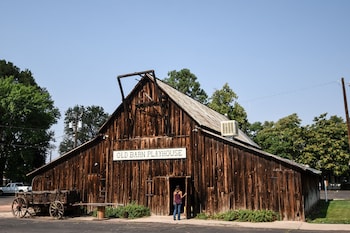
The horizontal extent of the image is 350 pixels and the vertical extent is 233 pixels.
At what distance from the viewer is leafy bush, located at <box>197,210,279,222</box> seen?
54.2 ft

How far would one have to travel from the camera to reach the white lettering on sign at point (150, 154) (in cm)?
2005

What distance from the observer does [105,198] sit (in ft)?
69.6

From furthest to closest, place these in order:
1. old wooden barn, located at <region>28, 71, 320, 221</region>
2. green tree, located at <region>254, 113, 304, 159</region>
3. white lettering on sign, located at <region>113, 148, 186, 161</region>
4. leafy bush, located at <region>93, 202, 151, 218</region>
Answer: green tree, located at <region>254, 113, 304, 159</region>, white lettering on sign, located at <region>113, 148, 186, 161</region>, leafy bush, located at <region>93, 202, 151, 218</region>, old wooden barn, located at <region>28, 71, 320, 221</region>

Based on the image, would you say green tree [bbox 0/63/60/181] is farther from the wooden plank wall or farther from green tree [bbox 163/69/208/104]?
the wooden plank wall

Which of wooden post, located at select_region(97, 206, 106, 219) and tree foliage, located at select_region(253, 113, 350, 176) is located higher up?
tree foliage, located at select_region(253, 113, 350, 176)

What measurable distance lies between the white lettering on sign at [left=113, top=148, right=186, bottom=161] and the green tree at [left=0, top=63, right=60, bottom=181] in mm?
30365

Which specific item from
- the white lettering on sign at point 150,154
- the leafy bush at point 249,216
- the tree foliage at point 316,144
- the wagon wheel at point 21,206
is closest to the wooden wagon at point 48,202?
the wagon wheel at point 21,206

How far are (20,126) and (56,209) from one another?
3256 cm

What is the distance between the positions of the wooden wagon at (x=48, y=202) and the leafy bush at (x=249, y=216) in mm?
8729

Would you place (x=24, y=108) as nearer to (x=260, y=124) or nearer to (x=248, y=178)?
(x=248, y=178)

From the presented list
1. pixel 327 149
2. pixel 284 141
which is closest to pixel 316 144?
pixel 327 149

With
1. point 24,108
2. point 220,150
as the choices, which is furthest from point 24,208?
point 24,108

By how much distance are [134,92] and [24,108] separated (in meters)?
30.7

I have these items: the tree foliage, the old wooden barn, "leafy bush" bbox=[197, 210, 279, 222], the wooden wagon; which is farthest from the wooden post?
the tree foliage
